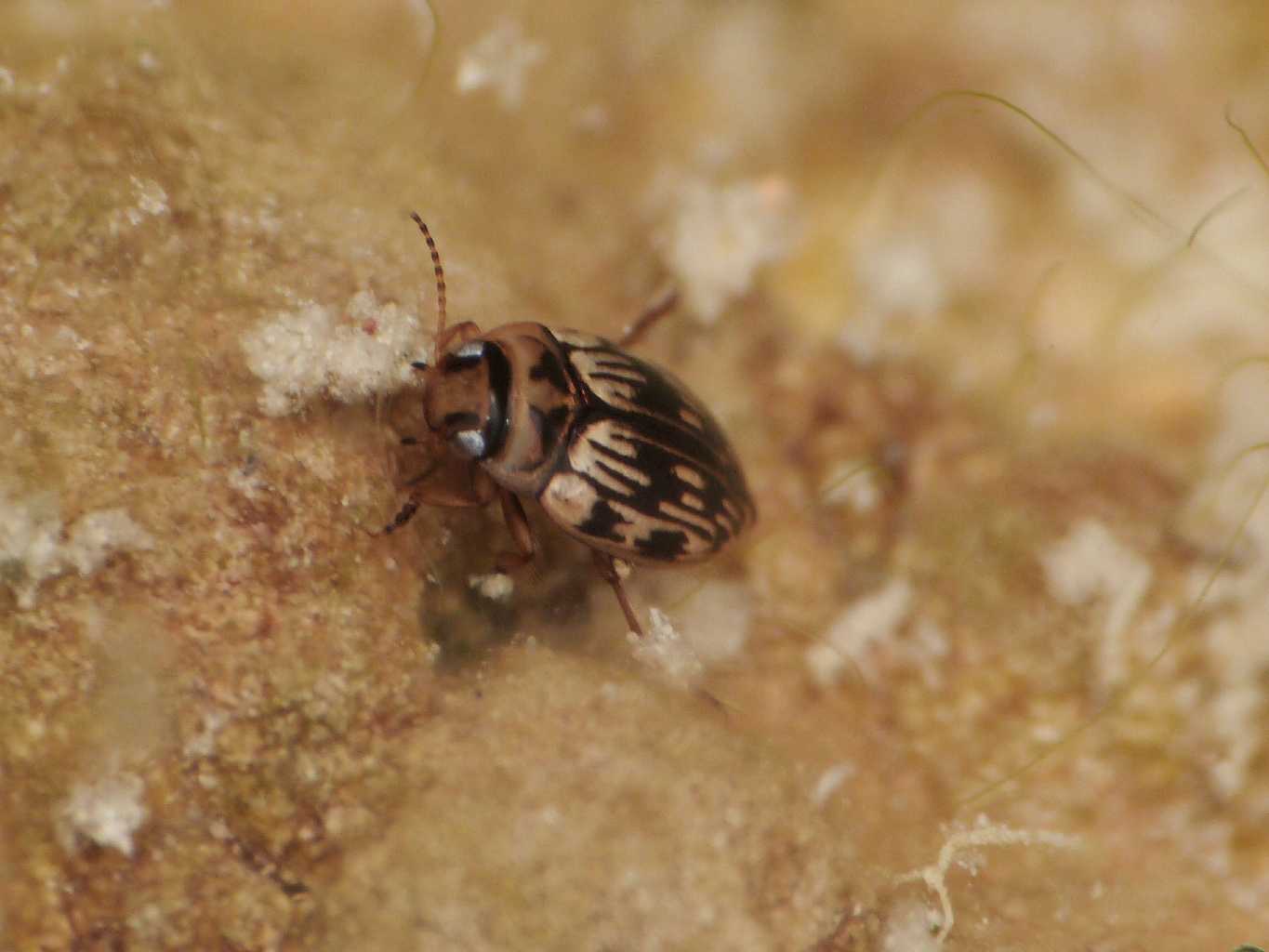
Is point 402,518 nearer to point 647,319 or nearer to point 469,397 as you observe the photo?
point 469,397

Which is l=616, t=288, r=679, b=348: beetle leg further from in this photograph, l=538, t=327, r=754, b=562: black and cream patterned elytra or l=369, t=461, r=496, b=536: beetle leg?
l=369, t=461, r=496, b=536: beetle leg

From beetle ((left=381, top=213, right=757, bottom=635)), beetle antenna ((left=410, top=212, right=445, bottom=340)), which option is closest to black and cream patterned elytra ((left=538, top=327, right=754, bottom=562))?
beetle ((left=381, top=213, right=757, bottom=635))

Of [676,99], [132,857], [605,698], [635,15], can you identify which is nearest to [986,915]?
[605,698]

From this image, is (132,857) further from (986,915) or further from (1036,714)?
(1036,714)

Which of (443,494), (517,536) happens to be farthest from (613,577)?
(443,494)

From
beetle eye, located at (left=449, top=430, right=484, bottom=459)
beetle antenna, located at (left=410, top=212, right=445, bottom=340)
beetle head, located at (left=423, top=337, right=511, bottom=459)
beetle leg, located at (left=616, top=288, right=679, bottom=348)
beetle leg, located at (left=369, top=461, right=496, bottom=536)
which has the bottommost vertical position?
beetle leg, located at (left=369, top=461, right=496, bottom=536)

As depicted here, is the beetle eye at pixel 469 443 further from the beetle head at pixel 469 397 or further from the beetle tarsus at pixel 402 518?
the beetle tarsus at pixel 402 518

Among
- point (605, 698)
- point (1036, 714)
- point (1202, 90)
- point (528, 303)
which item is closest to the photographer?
point (605, 698)
